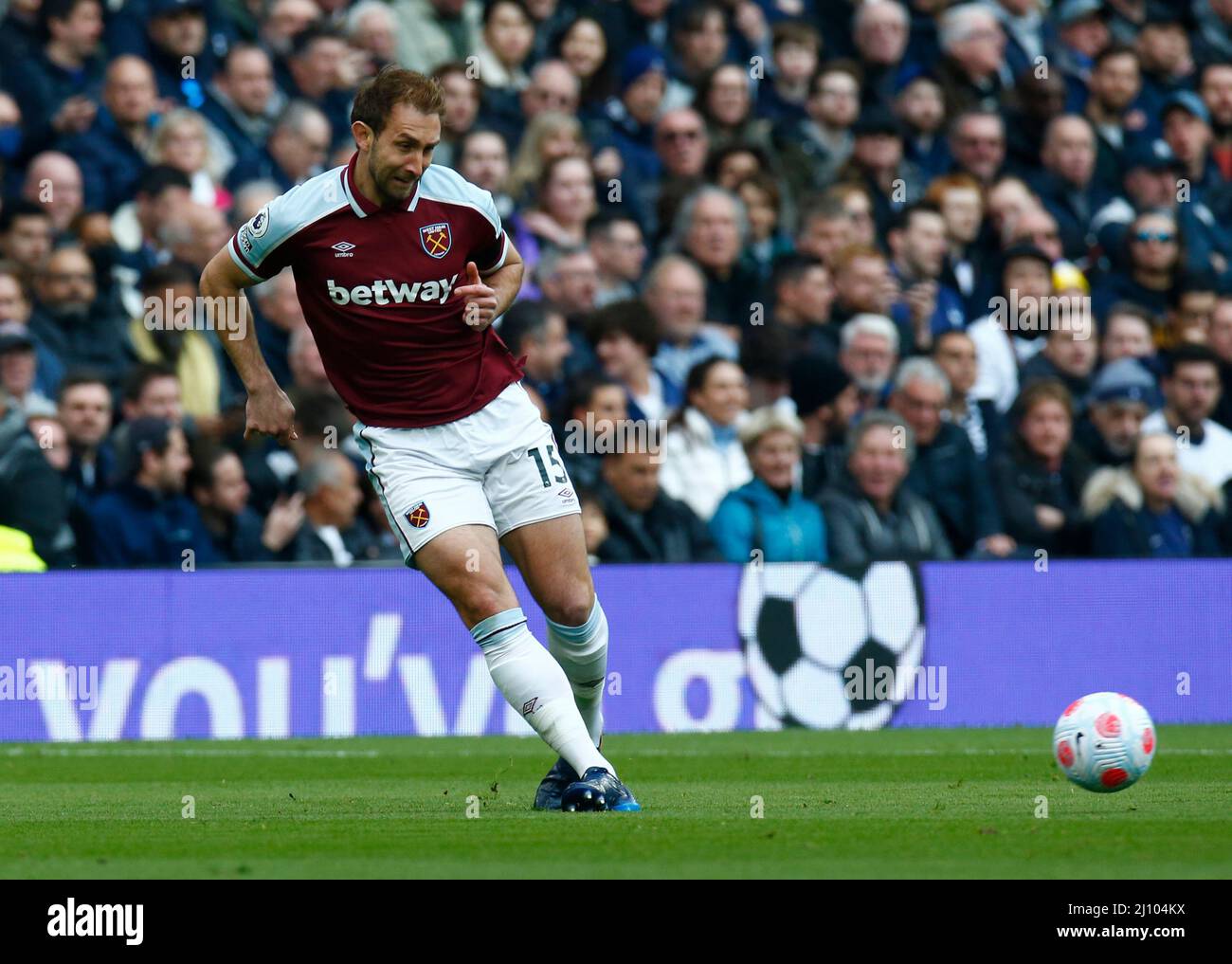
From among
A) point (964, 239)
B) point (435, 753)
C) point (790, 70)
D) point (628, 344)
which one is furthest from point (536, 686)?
point (790, 70)

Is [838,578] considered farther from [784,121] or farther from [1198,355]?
[784,121]

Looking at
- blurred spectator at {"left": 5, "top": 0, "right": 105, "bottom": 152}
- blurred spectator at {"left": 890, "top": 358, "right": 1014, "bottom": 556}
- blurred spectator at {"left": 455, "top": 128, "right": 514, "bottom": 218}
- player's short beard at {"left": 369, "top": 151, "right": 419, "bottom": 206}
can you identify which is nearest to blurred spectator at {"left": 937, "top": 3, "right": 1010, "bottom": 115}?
blurred spectator at {"left": 890, "top": 358, "right": 1014, "bottom": 556}

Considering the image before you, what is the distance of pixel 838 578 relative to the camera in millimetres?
13555

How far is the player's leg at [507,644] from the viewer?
26.3 ft

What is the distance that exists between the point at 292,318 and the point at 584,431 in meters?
2.17

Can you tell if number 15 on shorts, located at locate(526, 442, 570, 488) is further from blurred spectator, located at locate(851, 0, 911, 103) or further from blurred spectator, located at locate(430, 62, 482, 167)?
blurred spectator, located at locate(851, 0, 911, 103)

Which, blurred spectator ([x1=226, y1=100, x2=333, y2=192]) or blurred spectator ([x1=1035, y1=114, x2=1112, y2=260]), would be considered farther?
blurred spectator ([x1=1035, y1=114, x2=1112, y2=260])

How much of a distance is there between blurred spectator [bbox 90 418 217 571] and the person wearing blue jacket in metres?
3.23

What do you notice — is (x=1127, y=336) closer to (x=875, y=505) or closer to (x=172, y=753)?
(x=875, y=505)

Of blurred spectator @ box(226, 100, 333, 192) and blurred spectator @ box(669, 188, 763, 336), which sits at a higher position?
blurred spectator @ box(226, 100, 333, 192)

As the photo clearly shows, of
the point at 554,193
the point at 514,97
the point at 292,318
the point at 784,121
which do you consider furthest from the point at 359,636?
the point at 784,121

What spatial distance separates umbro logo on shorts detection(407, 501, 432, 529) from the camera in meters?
8.14

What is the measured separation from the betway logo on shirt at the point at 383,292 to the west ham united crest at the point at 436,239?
11 centimetres
